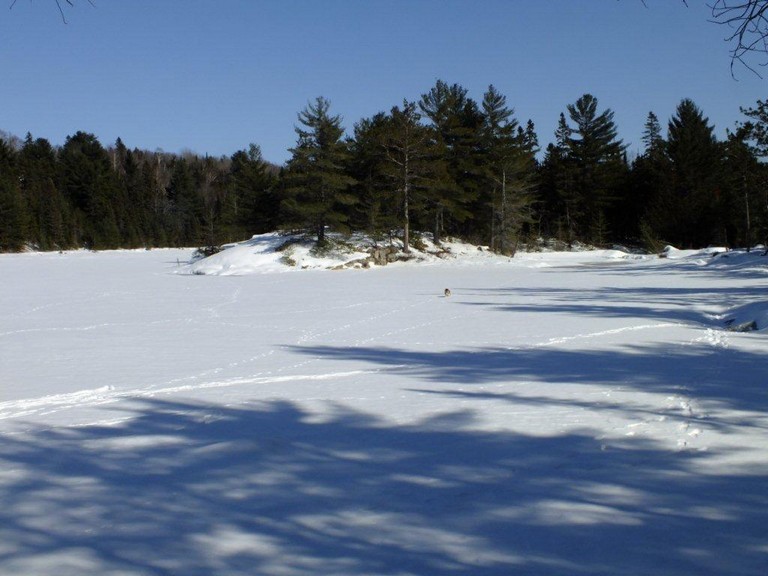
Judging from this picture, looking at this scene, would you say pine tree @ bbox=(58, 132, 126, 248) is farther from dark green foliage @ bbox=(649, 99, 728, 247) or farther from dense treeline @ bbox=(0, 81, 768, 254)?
dark green foliage @ bbox=(649, 99, 728, 247)

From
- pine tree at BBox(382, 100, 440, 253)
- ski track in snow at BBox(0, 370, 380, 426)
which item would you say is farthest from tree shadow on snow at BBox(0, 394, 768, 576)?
pine tree at BBox(382, 100, 440, 253)

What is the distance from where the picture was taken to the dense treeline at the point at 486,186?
110 ft

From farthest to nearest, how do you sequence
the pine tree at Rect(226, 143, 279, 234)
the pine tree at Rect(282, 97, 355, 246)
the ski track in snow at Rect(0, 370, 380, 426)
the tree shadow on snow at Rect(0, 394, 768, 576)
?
the pine tree at Rect(226, 143, 279, 234) < the pine tree at Rect(282, 97, 355, 246) < the ski track in snow at Rect(0, 370, 380, 426) < the tree shadow on snow at Rect(0, 394, 768, 576)

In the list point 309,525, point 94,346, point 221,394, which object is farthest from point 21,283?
point 309,525

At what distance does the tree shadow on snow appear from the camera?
3.16m

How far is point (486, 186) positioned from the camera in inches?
1575

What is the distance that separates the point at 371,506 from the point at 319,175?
30.0 m

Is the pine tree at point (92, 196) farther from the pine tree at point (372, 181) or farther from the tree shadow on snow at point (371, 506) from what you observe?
the tree shadow on snow at point (371, 506)

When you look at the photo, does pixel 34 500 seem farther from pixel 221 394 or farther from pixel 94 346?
pixel 94 346

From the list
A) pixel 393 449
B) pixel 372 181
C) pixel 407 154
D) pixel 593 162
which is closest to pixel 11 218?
pixel 372 181

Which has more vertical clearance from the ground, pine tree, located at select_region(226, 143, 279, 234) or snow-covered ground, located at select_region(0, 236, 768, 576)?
pine tree, located at select_region(226, 143, 279, 234)

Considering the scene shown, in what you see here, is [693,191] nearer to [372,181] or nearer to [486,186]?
[486,186]

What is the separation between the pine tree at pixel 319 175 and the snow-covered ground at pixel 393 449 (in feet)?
70.5

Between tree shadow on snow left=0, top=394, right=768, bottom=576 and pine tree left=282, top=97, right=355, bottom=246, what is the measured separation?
28.2 m
